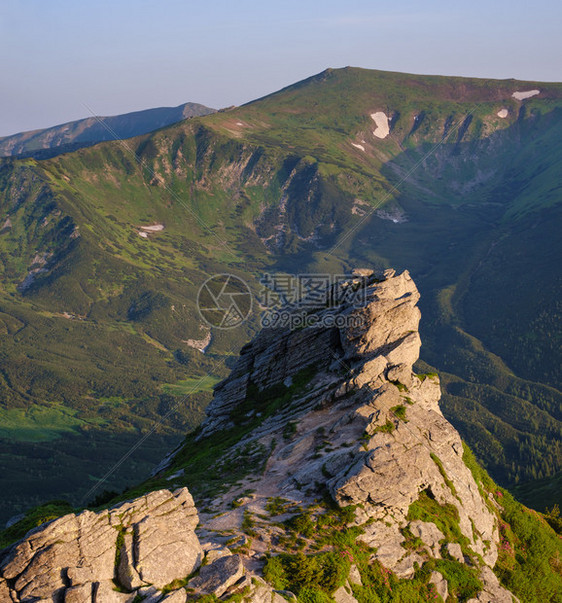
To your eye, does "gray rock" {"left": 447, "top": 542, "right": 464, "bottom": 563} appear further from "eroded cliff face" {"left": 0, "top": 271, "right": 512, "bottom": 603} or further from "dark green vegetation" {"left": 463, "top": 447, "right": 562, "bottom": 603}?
"dark green vegetation" {"left": 463, "top": 447, "right": 562, "bottom": 603}

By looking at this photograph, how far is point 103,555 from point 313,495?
2310cm

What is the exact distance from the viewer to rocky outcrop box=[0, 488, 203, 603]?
109 ft

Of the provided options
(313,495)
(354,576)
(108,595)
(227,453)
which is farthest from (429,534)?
(227,453)

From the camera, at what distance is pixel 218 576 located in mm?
36438

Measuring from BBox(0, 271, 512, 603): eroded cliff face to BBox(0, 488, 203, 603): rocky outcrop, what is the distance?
80mm

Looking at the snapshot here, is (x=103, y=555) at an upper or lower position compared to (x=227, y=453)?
upper

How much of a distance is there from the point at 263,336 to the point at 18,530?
6599 centimetres

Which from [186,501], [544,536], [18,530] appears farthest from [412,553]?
[18,530]

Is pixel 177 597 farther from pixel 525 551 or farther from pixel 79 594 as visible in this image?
pixel 525 551

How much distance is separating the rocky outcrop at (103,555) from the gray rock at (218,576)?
116cm

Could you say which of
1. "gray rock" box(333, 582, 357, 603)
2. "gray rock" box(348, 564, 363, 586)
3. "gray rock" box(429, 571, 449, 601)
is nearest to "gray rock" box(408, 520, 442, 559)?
"gray rock" box(429, 571, 449, 601)

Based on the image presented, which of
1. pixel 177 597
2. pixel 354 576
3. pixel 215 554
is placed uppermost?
pixel 177 597

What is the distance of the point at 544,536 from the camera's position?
66.6 meters

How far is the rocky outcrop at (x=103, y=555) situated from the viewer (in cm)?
3328
